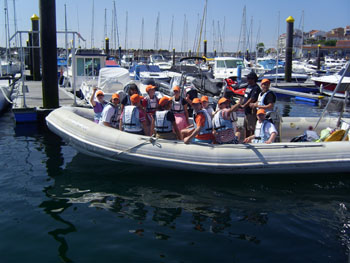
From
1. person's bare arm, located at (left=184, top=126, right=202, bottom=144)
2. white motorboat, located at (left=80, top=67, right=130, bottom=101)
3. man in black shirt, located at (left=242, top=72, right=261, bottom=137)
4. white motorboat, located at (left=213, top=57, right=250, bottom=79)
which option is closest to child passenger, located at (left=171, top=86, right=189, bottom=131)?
person's bare arm, located at (left=184, top=126, right=202, bottom=144)

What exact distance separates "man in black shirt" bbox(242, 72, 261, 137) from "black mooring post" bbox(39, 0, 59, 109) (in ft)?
20.3

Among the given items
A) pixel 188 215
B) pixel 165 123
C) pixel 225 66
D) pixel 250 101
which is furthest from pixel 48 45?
pixel 225 66

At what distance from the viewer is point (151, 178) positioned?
21.7 feet

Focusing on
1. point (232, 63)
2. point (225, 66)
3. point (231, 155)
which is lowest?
point (231, 155)

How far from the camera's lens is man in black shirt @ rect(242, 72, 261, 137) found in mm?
6770

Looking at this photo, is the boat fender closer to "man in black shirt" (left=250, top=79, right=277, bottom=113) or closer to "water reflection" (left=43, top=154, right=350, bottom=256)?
"water reflection" (left=43, top=154, right=350, bottom=256)

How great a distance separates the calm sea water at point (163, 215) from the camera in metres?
4.25

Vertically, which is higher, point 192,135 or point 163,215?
point 192,135

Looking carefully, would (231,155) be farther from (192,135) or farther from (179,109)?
(179,109)

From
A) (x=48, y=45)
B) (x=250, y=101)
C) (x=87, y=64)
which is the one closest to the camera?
(x=250, y=101)

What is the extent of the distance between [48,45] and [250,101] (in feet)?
21.1

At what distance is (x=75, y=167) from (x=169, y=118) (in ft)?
7.73

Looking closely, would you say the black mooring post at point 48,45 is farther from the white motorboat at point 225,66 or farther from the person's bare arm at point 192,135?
the white motorboat at point 225,66

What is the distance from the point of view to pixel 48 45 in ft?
34.4
